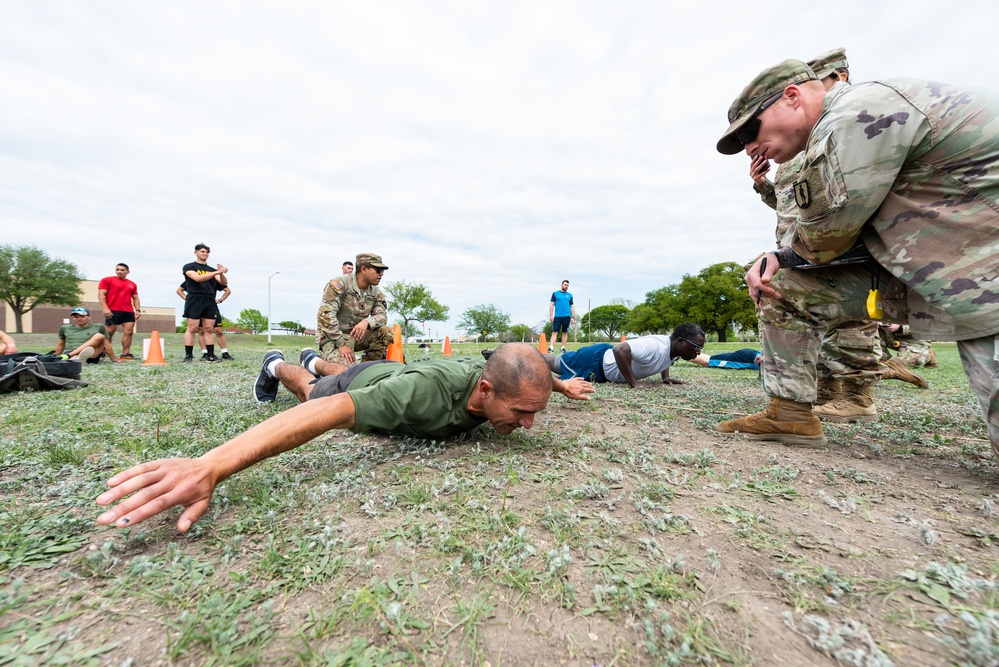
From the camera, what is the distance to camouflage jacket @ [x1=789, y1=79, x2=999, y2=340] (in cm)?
207

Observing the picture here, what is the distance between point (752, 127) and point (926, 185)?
95cm

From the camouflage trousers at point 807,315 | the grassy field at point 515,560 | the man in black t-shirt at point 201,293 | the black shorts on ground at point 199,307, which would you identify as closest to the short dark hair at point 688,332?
the camouflage trousers at point 807,315

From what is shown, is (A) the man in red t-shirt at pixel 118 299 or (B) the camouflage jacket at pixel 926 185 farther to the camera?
(A) the man in red t-shirt at pixel 118 299

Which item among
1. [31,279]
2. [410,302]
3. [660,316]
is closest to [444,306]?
[410,302]

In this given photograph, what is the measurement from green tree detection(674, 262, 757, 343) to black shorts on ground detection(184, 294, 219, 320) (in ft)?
161

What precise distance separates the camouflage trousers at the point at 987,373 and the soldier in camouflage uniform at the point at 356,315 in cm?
670

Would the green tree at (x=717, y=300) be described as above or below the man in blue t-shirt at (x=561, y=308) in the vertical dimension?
above

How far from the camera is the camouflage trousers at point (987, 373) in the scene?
2.06m

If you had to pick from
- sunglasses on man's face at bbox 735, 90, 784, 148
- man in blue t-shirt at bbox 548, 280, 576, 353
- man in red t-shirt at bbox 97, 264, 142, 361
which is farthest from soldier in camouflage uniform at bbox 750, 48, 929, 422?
man in red t-shirt at bbox 97, 264, 142, 361

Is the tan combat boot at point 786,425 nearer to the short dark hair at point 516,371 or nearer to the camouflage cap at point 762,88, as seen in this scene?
the short dark hair at point 516,371

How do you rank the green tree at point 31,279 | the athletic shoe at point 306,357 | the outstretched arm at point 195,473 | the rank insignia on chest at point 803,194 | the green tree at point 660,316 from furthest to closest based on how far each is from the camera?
1. the green tree at point 660,316
2. the green tree at point 31,279
3. the athletic shoe at point 306,357
4. the rank insignia on chest at point 803,194
5. the outstretched arm at point 195,473

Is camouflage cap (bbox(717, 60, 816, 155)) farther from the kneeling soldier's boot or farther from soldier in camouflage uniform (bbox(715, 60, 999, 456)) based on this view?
the kneeling soldier's boot

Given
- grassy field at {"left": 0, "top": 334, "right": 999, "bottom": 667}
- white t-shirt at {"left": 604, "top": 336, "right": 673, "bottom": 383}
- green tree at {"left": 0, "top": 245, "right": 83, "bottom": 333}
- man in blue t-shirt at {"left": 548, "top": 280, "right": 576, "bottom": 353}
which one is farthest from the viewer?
green tree at {"left": 0, "top": 245, "right": 83, "bottom": 333}

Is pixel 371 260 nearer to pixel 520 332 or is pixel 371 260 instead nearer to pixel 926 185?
pixel 926 185
